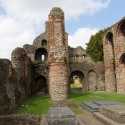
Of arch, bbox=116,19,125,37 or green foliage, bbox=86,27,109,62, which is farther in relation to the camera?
green foliage, bbox=86,27,109,62

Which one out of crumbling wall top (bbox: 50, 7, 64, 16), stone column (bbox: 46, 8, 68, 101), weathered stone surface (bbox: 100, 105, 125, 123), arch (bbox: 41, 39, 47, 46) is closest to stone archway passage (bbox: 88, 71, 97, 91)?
stone column (bbox: 46, 8, 68, 101)

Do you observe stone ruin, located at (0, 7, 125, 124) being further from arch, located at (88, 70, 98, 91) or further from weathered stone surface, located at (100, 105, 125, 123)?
weathered stone surface, located at (100, 105, 125, 123)

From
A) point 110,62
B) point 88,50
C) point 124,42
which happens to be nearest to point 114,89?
point 110,62

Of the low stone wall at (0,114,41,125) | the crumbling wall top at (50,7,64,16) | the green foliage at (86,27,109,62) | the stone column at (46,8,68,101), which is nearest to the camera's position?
the low stone wall at (0,114,41,125)

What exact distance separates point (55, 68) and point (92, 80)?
1237cm

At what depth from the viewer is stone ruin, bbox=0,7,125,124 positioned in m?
9.66

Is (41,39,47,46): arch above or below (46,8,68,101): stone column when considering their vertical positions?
above

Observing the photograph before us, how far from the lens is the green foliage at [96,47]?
32.8 metres

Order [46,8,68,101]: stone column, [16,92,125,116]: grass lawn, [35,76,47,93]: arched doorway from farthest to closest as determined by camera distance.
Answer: [35,76,47,93]: arched doorway < [46,8,68,101]: stone column < [16,92,125,116]: grass lawn

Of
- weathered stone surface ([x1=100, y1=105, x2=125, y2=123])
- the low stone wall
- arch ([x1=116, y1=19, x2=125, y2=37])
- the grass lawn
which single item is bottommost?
the grass lawn

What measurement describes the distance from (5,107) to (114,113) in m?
4.77

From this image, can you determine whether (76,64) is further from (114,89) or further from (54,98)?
(54,98)

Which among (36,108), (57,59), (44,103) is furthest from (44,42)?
(36,108)

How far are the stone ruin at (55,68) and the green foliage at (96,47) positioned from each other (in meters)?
1.30
